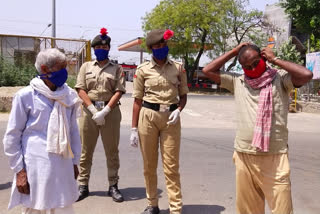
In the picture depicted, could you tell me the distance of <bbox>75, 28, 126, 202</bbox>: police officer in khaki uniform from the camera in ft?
14.5

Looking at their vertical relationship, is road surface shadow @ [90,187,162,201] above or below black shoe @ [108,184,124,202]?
below

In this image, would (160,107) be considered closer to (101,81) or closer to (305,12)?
(101,81)

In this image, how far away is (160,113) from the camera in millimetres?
3764

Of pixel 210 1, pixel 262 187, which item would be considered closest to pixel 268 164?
pixel 262 187

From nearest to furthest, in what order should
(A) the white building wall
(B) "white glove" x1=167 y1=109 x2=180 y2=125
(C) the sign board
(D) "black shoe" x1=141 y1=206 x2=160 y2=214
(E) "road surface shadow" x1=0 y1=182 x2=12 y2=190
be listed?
(B) "white glove" x1=167 y1=109 x2=180 y2=125, (D) "black shoe" x1=141 y1=206 x2=160 y2=214, (E) "road surface shadow" x1=0 y1=182 x2=12 y2=190, (C) the sign board, (A) the white building wall

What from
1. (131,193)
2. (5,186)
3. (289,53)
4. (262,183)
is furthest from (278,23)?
(262,183)

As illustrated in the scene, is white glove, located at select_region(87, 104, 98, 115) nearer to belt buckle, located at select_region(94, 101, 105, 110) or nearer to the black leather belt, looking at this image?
belt buckle, located at select_region(94, 101, 105, 110)

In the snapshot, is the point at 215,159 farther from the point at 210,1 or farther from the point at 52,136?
the point at 210,1

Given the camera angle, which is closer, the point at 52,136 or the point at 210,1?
the point at 52,136

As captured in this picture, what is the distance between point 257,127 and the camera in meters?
2.78

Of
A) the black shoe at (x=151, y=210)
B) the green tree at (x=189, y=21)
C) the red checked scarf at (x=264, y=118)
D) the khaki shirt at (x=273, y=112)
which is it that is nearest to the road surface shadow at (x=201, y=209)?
the black shoe at (x=151, y=210)

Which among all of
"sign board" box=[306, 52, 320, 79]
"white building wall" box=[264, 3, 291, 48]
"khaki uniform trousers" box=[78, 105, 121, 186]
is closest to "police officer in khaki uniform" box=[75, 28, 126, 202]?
"khaki uniform trousers" box=[78, 105, 121, 186]

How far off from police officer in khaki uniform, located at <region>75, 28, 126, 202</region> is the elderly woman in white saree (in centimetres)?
162

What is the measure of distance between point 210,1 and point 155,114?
2795 centimetres
